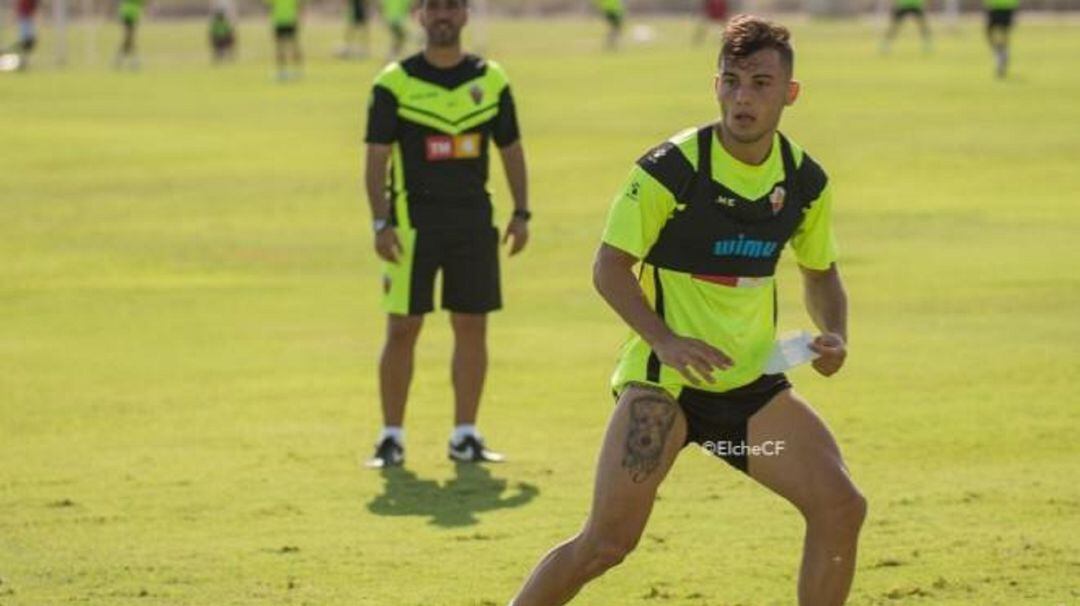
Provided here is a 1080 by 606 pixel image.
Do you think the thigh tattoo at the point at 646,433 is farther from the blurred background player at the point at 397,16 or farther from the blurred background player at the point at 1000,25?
the blurred background player at the point at 397,16

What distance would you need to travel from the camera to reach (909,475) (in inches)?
478

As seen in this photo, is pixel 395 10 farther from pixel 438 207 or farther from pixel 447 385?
pixel 438 207

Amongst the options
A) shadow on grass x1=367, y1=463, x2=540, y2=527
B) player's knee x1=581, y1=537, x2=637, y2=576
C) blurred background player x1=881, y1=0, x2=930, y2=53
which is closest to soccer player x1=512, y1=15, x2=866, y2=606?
player's knee x1=581, y1=537, x2=637, y2=576

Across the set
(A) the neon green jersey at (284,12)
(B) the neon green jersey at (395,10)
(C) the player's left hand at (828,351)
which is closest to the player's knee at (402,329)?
(C) the player's left hand at (828,351)

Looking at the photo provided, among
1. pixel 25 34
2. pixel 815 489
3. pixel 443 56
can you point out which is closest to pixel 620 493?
pixel 815 489

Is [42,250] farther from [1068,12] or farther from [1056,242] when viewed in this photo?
[1068,12]

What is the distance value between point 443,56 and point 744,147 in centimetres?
500

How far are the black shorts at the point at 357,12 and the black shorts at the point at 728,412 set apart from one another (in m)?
47.1

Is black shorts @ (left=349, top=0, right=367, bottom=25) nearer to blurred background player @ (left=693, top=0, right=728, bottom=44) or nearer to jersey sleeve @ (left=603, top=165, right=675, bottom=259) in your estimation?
blurred background player @ (left=693, top=0, right=728, bottom=44)

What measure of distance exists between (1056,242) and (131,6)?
115 feet

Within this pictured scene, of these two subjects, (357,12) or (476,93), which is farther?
(357,12)

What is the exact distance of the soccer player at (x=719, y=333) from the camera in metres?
7.61

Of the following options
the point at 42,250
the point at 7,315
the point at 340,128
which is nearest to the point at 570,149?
the point at 340,128

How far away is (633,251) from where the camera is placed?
7.65 meters
